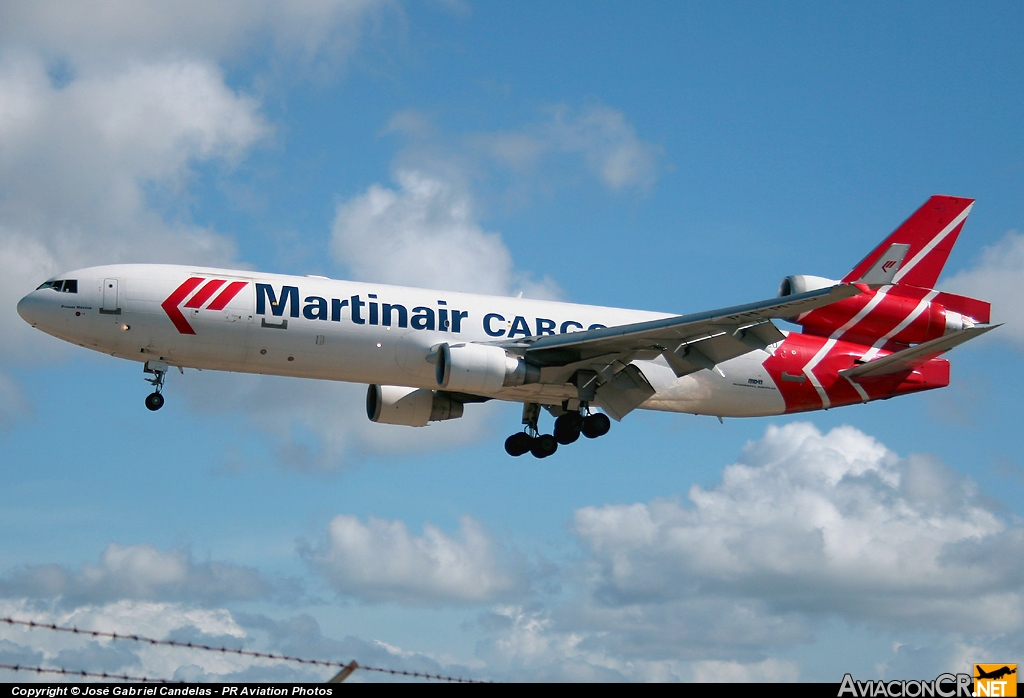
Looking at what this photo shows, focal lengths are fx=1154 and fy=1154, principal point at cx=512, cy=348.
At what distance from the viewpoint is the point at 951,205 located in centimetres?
4459

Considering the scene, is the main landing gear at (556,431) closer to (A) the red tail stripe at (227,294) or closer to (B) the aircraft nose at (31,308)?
(A) the red tail stripe at (227,294)

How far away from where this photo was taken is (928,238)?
144 ft

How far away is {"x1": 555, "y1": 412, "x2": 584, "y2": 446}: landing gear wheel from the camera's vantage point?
40.8 metres

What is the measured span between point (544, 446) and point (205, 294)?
13.5 meters

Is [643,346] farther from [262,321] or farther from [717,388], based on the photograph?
[262,321]

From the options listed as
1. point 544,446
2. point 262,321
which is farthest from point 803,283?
point 262,321

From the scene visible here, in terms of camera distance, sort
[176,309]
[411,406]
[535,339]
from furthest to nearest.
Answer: [411,406] → [535,339] → [176,309]

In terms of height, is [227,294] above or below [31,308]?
above

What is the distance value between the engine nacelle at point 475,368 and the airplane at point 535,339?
0.15 feet

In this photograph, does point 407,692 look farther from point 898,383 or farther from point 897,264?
point 898,383

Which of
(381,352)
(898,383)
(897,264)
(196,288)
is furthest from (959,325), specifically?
(196,288)

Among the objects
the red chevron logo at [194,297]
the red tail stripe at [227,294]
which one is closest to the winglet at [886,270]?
the red tail stripe at [227,294]

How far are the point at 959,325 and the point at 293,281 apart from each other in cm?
2388

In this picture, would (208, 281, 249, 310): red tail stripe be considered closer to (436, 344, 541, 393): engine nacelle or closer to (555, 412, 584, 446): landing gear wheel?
(436, 344, 541, 393): engine nacelle
